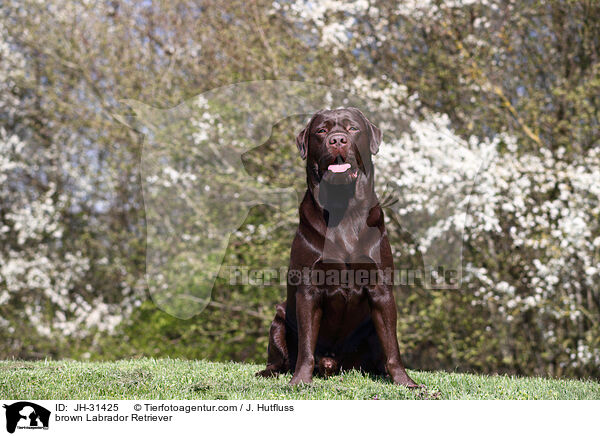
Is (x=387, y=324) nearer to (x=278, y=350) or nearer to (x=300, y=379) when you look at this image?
(x=300, y=379)

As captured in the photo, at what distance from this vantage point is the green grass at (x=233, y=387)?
301 cm

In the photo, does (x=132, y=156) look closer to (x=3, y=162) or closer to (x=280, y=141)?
(x=3, y=162)

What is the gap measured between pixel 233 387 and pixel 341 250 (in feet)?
3.10

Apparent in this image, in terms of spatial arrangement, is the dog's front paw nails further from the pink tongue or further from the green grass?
the pink tongue

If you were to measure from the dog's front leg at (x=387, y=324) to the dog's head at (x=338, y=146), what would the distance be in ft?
2.04

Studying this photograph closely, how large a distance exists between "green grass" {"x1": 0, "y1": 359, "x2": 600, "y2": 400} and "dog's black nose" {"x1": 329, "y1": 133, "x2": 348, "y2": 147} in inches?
48.4

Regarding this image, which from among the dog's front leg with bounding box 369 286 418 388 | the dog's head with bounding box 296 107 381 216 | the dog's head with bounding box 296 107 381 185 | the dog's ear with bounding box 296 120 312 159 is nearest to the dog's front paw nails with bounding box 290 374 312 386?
the dog's front leg with bounding box 369 286 418 388

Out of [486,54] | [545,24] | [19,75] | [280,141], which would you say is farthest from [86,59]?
[545,24]

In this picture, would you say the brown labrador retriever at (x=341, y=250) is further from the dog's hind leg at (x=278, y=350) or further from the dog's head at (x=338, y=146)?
the dog's hind leg at (x=278, y=350)

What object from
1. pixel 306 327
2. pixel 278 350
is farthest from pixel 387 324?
pixel 278 350

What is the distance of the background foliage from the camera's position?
6227 millimetres

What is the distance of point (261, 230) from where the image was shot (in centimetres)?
702

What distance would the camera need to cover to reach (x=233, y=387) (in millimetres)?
3240
